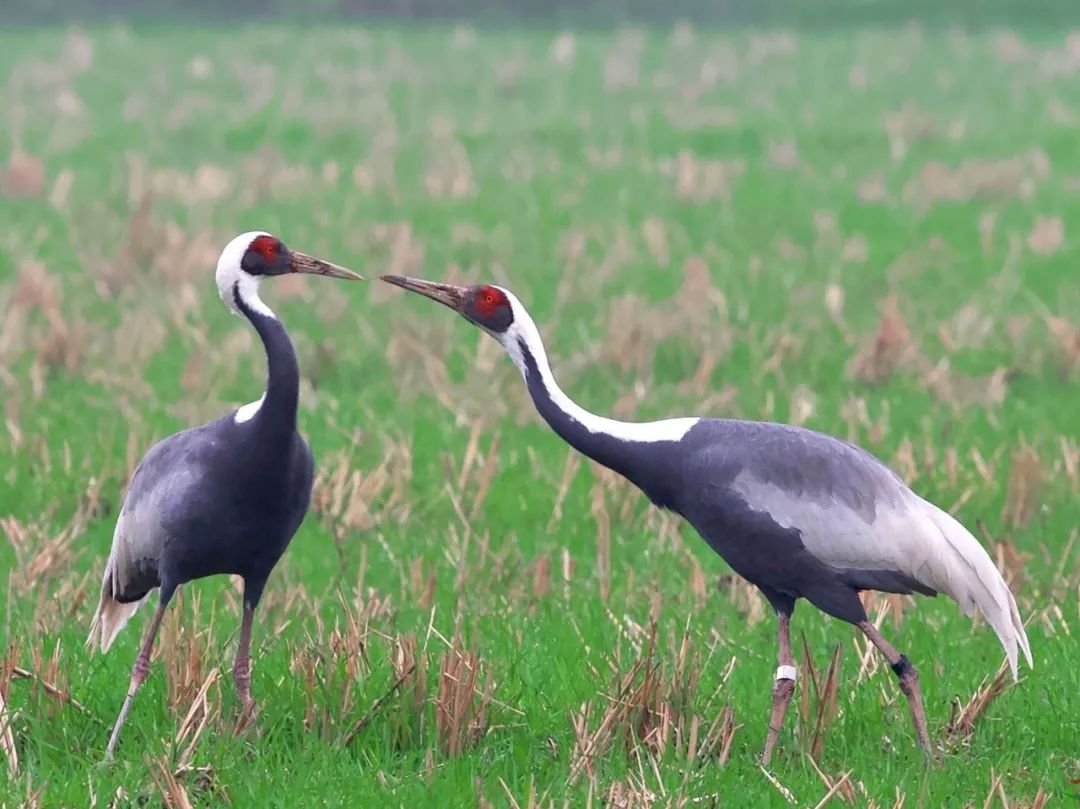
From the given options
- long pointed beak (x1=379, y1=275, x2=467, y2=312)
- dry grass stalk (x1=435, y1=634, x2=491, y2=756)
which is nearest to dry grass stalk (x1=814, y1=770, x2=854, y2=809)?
dry grass stalk (x1=435, y1=634, x2=491, y2=756)

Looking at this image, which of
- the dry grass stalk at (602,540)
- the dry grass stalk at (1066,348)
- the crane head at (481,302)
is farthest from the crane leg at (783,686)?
the dry grass stalk at (1066,348)

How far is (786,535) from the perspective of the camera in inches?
205

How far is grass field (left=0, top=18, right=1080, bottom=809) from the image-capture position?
5.19m

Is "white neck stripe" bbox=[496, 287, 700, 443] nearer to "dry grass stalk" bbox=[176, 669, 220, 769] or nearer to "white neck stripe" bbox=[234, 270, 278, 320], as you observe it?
"white neck stripe" bbox=[234, 270, 278, 320]

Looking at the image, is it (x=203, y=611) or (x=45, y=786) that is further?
(x=203, y=611)

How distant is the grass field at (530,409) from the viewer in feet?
17.0

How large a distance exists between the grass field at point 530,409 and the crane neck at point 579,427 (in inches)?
21.5

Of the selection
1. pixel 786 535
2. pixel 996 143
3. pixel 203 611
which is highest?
pixel 996 143

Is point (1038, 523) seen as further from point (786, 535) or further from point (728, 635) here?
point (786, 535)

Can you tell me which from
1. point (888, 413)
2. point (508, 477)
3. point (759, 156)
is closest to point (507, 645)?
point (508, 477)

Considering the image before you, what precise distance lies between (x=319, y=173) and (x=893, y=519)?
1336 cm

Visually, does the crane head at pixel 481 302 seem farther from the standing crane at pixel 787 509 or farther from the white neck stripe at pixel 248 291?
the white neck stripe at pixel 248 291

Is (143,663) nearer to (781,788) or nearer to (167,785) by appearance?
(167,785)

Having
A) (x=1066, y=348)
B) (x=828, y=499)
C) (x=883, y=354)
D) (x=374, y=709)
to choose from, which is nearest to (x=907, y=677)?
(x=828, y=499)
